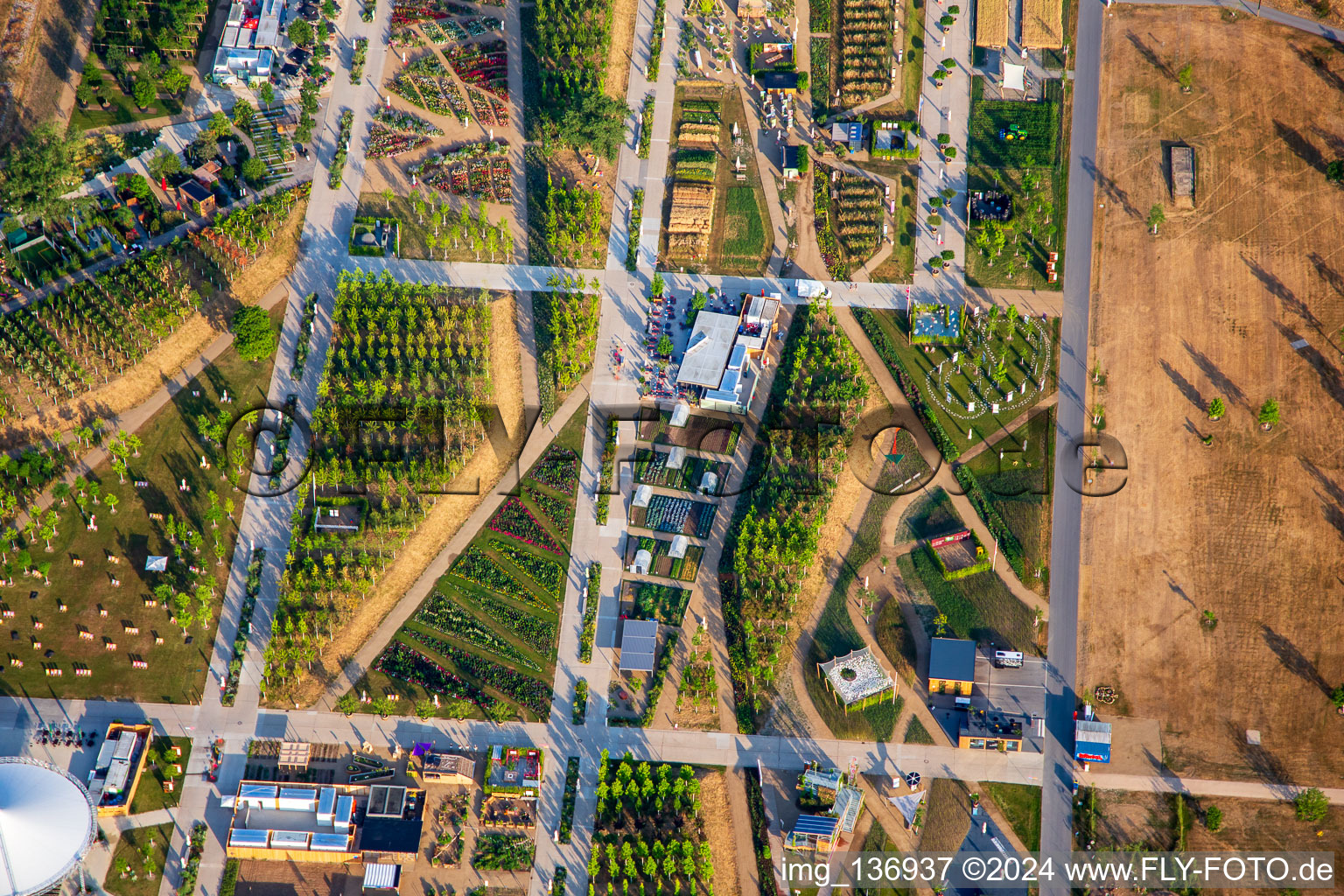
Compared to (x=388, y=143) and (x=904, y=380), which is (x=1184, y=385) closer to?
(x=904, y=380)

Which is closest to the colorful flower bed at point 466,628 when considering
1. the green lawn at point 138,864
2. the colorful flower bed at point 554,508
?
the colorful flower bed at point 554,508

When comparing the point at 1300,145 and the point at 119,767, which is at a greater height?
the point at 1300,145

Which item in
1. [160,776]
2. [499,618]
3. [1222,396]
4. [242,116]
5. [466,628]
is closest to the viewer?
[160,776]

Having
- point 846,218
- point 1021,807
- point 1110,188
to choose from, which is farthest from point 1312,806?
point 846,218

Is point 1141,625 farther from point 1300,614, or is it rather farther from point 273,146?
point 273,146

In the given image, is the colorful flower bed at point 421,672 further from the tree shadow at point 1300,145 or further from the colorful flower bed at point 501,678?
the tree shadow at point 1300,145

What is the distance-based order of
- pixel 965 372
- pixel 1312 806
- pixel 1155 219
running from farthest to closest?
1. pixel 1155 219
2. pixel 965 372
3. pixel 1312 806

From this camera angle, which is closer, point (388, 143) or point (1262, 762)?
point (1262, 762)
